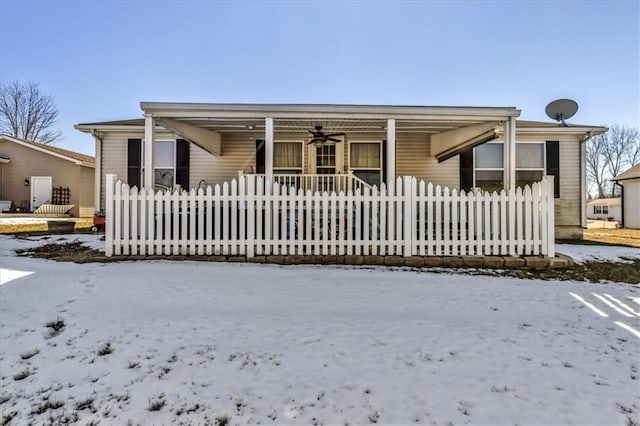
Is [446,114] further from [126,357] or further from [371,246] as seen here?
[126,357]

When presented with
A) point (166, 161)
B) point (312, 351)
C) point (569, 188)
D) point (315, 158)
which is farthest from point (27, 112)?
point (569, 188)

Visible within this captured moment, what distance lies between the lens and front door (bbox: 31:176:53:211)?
17188 millimetres

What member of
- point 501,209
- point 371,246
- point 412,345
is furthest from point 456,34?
point 412,345

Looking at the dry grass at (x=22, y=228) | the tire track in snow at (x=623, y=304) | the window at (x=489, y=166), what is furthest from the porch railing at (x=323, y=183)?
the dry grass at (x=22, y=228)

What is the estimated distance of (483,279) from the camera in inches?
172

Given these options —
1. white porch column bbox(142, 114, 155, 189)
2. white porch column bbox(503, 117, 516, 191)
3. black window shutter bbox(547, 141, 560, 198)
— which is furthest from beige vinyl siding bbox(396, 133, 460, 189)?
white porch column bbox(142, 114, 155, 189)

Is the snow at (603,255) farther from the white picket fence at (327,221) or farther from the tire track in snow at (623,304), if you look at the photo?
the tire track in snow at (623,304)

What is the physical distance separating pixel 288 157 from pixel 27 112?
32446 mm

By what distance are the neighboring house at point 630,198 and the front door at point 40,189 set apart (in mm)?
28816

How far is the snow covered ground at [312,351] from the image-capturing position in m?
1.83

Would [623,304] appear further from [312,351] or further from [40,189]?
[40,189]

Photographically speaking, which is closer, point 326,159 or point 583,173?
point 583,173

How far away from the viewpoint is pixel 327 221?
17.4ft

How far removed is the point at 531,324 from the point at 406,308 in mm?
1084
